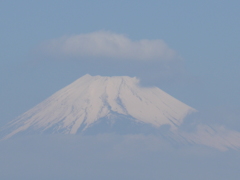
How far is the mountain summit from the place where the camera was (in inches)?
2601

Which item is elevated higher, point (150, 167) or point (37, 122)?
point (37, 122)

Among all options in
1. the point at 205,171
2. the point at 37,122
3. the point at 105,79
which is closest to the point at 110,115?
the point at 105,79

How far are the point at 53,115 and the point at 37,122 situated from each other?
2.15 meters

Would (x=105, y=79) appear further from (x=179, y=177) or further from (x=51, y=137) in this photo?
(x=179, y=177)

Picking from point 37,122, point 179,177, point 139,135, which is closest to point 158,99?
point 139,135

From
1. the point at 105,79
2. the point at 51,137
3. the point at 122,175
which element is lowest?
the point at 122,175

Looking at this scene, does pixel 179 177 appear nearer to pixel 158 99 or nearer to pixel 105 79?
pixel 158 99

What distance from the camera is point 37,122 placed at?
6769 cm

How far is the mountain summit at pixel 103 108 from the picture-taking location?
6606 centimetres

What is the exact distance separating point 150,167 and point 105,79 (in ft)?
35.7

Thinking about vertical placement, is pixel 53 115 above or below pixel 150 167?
above

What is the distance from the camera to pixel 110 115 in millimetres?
66312

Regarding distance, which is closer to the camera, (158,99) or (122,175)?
(122,175)

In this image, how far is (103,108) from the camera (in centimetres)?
6625
